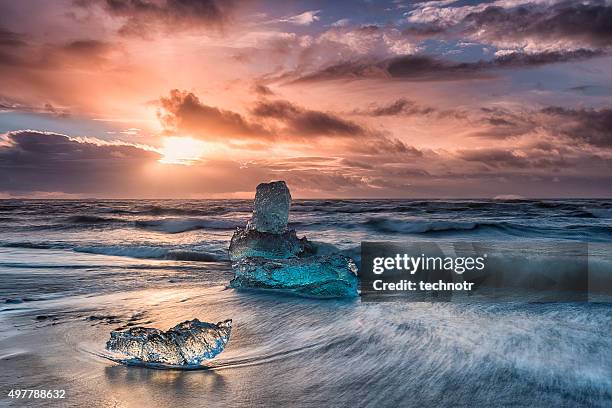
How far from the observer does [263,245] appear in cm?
746

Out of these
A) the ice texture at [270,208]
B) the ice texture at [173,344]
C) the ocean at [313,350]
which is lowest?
the ocean at [313,350]

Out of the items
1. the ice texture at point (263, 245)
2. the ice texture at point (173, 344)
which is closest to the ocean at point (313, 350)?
the ice texture at point (173, 344)

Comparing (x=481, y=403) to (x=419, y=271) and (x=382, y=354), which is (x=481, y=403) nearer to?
(x=382, y=354)

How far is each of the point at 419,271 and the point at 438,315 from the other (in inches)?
141

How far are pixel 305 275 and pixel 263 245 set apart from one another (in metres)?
2.62

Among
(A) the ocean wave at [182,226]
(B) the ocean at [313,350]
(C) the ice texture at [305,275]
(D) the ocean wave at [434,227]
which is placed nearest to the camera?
(B) the ocean at [313,350]

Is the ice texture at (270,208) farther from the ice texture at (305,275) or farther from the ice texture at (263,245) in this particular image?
the ice texture at (305,275)

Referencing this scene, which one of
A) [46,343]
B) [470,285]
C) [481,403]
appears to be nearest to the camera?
[481,403]

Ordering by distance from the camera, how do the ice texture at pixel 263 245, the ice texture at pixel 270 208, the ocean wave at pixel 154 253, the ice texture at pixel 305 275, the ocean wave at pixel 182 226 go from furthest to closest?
the ocean wave at pixel 182 226
the ocean wave at pixel 154 253
the ice texture at pixel 270 208
the ice texture at pixel 263 245
the ice texture at pixel 305 275

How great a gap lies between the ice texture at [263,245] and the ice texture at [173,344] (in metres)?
4.63

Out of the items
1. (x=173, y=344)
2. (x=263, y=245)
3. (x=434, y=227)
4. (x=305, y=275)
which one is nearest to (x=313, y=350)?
(x=173, y=344)

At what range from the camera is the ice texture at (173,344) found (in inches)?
101

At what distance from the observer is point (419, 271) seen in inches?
289

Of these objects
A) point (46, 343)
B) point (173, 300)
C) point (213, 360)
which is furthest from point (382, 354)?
point (173, 300)
